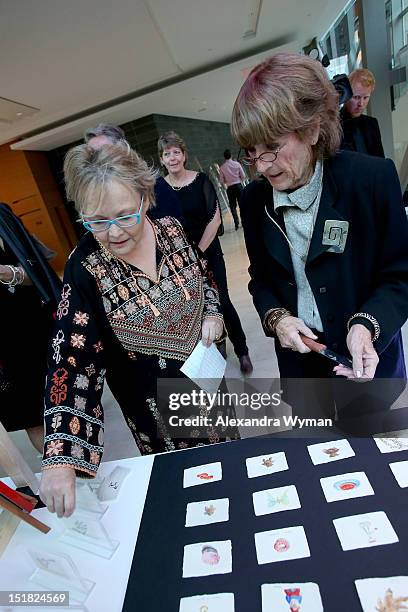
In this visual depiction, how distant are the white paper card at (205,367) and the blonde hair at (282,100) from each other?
59cm

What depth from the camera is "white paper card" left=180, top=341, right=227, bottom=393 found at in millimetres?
1117

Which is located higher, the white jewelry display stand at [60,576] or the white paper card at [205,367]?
the white paper card at [205,367]

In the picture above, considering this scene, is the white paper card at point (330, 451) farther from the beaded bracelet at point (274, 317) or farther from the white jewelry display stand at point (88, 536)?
the white jewelry display stand at point (88, 536)

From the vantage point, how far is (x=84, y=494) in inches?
36.9

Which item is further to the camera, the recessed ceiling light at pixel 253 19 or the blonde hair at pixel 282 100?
the recessed ceiling light at pixel 253 19

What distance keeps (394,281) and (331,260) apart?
0.18 m

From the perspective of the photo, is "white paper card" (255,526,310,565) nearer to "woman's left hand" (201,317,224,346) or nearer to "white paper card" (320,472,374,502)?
"white paper card" (320,472,374,502)

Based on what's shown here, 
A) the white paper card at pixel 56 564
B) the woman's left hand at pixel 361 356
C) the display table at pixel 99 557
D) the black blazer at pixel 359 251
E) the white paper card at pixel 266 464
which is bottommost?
the display table at pixel 99 557

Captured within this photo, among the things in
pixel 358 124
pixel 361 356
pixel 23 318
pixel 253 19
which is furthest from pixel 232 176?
pixel 361 356

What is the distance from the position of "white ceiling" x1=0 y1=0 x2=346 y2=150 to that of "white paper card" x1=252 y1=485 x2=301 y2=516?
185 inches

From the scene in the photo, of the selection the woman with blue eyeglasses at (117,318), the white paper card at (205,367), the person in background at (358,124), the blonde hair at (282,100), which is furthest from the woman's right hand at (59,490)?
the person in background at (358,124)

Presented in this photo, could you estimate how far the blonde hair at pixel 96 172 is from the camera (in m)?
0.99

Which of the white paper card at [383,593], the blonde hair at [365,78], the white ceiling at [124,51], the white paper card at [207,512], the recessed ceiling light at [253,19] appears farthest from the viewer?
the recessed ceiling light at [253,19]

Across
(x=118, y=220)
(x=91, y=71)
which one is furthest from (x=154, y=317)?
(x=91, y=71)
